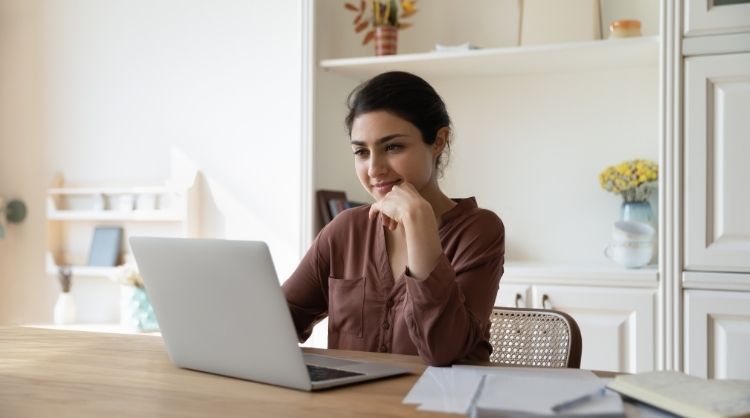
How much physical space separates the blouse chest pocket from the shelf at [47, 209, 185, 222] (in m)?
1.89

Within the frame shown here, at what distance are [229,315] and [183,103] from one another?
2.59 m

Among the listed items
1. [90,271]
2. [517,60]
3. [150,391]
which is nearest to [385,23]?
[517,60]

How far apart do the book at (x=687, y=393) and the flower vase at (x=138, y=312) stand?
2533 millimetres

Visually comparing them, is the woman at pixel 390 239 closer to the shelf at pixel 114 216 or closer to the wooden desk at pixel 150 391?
the wooden desk at pixel 150 391

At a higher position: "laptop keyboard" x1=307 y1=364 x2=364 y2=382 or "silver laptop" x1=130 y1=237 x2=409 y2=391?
"silver laptop" x1=130 y1=237 x2=409 y2=391

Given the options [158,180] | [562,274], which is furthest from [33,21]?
[562,274]

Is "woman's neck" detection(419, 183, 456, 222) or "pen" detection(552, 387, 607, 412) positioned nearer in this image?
"pen" detection(552, 387, 607, 412)

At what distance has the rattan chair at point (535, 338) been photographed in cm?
153

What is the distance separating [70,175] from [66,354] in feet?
8.63

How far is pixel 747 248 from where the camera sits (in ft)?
8.00

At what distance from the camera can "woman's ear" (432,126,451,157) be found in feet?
5.91

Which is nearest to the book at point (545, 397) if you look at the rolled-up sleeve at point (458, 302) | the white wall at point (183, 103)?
the rolled-up sleeve at point (458, 302)

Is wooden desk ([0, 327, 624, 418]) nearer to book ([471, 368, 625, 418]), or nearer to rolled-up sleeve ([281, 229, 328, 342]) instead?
book ([471, 368, 625, 418])

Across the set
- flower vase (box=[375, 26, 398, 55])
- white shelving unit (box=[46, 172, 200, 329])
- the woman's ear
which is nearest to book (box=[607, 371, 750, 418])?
the woman's ear
